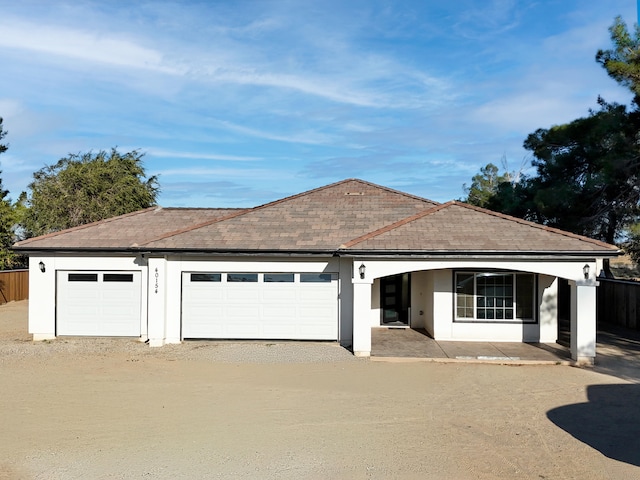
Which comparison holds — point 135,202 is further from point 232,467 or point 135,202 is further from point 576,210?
point 232,467

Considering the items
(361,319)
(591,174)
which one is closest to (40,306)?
(361,319)

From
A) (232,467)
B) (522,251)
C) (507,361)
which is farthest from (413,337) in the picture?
(232,467)

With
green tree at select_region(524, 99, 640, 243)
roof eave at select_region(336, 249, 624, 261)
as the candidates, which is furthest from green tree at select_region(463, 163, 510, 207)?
roof eave at select_region(336, 249, 624, 261)

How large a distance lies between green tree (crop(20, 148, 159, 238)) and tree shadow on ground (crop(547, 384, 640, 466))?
32243 mm

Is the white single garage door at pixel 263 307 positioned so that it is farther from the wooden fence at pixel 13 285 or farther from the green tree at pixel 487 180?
the green tree at pixel 487 180

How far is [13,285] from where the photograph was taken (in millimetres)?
26109

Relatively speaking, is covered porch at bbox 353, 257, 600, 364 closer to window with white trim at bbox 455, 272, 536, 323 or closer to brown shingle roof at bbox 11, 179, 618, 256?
window with white trim at bbox 455, 272, 536, 323

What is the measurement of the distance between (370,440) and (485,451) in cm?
153

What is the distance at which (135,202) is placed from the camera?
3747 centimetres

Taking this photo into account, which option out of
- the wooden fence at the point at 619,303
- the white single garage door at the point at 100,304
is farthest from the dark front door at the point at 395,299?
the wooden fence at the point at 619,303

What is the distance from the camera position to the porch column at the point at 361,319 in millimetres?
12984

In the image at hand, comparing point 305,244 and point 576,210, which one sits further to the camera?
point 576,210

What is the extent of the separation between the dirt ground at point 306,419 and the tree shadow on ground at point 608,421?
0.03m

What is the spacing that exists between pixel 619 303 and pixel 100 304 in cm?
1804
